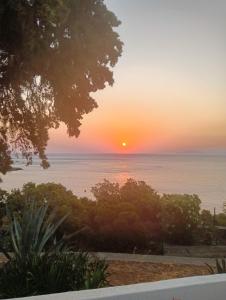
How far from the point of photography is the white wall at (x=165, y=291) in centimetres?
336

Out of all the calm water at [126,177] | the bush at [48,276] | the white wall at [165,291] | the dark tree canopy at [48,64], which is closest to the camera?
the white wall at [165,291]

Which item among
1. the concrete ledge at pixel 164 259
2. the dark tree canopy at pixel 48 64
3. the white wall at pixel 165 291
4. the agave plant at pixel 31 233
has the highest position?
the dark tree canopy at pixel 48 64

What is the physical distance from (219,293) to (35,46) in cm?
536

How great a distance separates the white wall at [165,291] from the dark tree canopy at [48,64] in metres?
4.74

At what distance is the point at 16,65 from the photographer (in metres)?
9.04

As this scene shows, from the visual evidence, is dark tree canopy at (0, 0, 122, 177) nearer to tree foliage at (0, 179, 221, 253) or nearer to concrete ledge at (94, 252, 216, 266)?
tree foliage at (0, 179, 221, 253)

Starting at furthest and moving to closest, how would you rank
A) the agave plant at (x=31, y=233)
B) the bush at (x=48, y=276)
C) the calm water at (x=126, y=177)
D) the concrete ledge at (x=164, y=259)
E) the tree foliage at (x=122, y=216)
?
the calm water at (x=126, y=177)
the tree foliage at (x=122, y=216)
the concrete ledge at (x=164, y=259)
the agave plant at (x=31, y=233)
the bush at (x=48, y=276)

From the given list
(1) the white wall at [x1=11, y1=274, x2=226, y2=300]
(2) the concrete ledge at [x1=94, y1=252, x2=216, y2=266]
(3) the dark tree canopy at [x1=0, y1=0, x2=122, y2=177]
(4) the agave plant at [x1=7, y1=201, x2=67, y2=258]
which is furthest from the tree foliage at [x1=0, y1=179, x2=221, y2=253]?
(1) the white wall at [x1=11, y1=274, x2=226, y2=300]

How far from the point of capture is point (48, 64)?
8625mm

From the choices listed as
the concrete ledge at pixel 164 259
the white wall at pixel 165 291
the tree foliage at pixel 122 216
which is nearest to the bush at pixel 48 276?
the white wall at pixel 165 291

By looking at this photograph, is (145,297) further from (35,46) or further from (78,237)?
(78,237)

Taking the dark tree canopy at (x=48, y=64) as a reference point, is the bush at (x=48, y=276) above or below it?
below

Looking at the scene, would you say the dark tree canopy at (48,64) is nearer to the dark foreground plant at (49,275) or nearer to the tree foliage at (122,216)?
the tree foliage at (122,216)

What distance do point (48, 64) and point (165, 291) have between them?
5.84m
